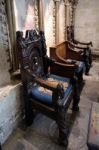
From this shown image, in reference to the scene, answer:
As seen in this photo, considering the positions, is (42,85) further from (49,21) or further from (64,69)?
(49,21)

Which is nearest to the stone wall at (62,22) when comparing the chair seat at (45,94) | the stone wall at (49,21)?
the stone wall at (49,21)

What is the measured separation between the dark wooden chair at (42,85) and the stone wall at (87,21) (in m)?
2.73

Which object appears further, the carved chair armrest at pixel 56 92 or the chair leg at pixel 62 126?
the chair leg at pixel 62 126

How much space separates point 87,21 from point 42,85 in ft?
11.3

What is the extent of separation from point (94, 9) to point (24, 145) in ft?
12.8

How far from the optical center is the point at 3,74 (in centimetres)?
175

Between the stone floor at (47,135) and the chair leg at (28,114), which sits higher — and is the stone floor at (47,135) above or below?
below

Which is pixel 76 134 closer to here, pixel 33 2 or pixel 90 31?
pixel 33 2

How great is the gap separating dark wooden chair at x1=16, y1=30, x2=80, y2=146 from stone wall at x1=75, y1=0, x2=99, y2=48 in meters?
2.73

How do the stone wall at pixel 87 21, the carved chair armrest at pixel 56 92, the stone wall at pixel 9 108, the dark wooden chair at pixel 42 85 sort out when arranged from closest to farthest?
the carved chair armrest at pixel 56 92 < the dark wooden chair at pixel 42 85 < the stone wall at pixel 9 108 < the stone wall at pixel 87 21

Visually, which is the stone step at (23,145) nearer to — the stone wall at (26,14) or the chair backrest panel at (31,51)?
the chair backrest panel at (31,51)

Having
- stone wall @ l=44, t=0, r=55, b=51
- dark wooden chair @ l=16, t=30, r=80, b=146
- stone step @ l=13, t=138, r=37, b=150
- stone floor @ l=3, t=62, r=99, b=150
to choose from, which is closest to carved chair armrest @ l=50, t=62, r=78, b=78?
dark wooden chair @ l=16, t=30, r=80, b=146

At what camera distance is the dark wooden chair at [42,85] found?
149 cm

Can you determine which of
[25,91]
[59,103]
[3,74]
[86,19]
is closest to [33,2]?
[3,74]
